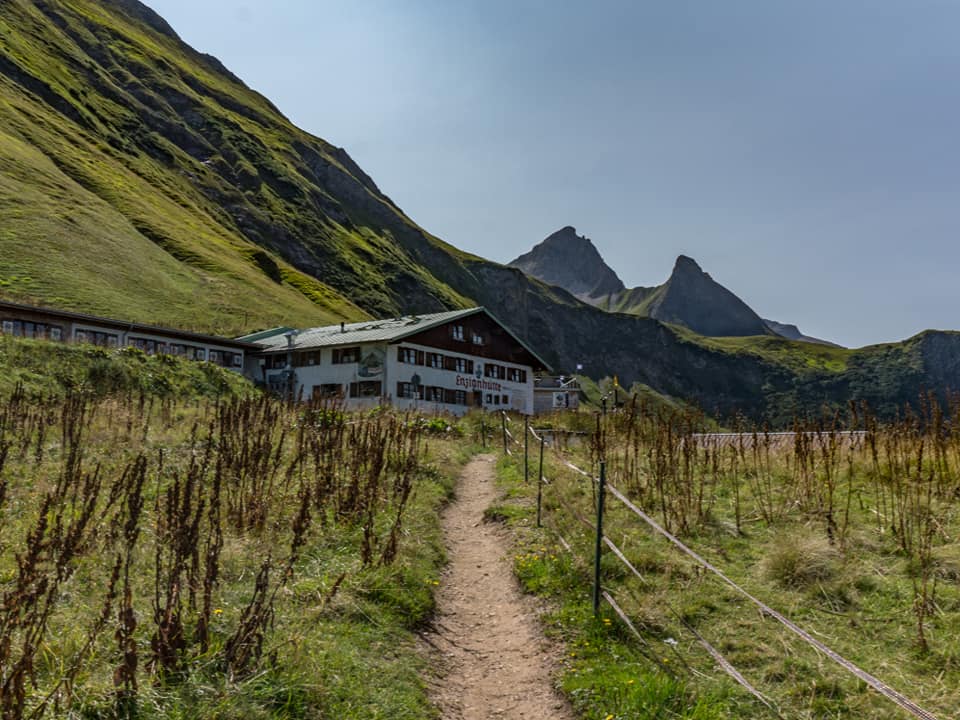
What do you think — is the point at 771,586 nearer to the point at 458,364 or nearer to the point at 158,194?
the point at 458,364

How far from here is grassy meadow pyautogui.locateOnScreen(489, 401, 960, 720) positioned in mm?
5355

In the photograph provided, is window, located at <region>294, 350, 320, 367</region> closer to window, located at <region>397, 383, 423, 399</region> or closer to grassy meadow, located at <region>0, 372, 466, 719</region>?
window, located at <region>397, 383, 423, 399</region>

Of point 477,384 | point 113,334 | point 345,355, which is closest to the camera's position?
point 113,334

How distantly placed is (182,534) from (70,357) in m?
24.5

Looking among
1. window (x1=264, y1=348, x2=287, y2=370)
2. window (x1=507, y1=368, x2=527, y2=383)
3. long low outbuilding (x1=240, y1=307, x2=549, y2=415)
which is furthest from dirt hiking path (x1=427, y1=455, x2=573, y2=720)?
window (x1=507, y1=368, x2=527, y2=383)

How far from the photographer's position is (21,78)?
336ft

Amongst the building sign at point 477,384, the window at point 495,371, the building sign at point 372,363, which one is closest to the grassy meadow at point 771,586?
the building sign at point 372,363

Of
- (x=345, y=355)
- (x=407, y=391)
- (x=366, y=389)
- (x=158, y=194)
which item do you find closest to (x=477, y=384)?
(x=407, y=391)

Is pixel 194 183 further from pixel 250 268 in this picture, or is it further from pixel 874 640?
pixel 874 640

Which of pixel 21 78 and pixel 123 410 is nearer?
pixel 123 410

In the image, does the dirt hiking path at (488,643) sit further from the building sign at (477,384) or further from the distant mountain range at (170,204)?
the building sign at (477,384)

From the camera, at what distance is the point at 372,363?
4844 centimetres

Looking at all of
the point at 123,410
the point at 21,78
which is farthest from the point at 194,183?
the point at 123,410

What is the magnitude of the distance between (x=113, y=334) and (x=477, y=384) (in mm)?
27368
